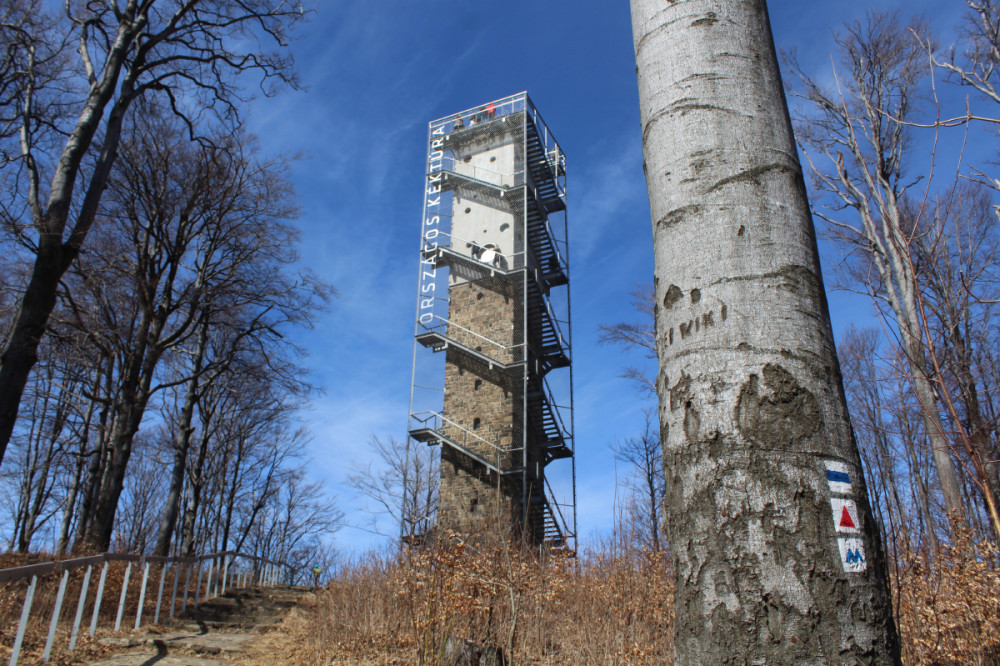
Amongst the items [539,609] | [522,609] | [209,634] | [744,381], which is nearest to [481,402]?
[209,634]

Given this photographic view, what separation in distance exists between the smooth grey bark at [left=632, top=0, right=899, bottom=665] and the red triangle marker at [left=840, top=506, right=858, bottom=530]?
2cm

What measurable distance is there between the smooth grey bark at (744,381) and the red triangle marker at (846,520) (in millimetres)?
20

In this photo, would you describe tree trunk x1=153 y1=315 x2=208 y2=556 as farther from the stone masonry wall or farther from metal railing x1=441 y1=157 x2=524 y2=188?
metal railing x1=441 y1=157 x2=524 y2=188

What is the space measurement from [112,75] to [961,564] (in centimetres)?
1108

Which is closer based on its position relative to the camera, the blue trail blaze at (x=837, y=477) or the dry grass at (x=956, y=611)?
the blue trail blaze at (x=837, y=477)

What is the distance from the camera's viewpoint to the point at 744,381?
1126 millimetres

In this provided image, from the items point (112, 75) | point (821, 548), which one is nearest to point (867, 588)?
point (821, 548)

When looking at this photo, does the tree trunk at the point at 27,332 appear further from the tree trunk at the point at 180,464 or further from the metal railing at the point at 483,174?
the metal railing at the point at 483,174

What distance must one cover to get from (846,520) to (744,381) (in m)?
0.28

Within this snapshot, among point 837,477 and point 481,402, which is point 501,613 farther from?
point 481,402

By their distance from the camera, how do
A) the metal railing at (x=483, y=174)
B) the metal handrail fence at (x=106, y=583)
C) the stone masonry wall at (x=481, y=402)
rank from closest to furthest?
1. the metal handrail fence at (x=106, y=583)
2. the stone masonry wall at (x=481, y=402)
3. the metal railing at (x=483, y=174)

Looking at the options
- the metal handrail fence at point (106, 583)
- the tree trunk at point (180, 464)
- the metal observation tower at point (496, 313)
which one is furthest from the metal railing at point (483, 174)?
the metal handrail fence at point (106, 583)

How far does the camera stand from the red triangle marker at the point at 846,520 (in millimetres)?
1055

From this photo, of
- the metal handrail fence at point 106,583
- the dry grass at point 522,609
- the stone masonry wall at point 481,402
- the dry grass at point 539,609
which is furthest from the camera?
the stone masonry wall at point 481,402
